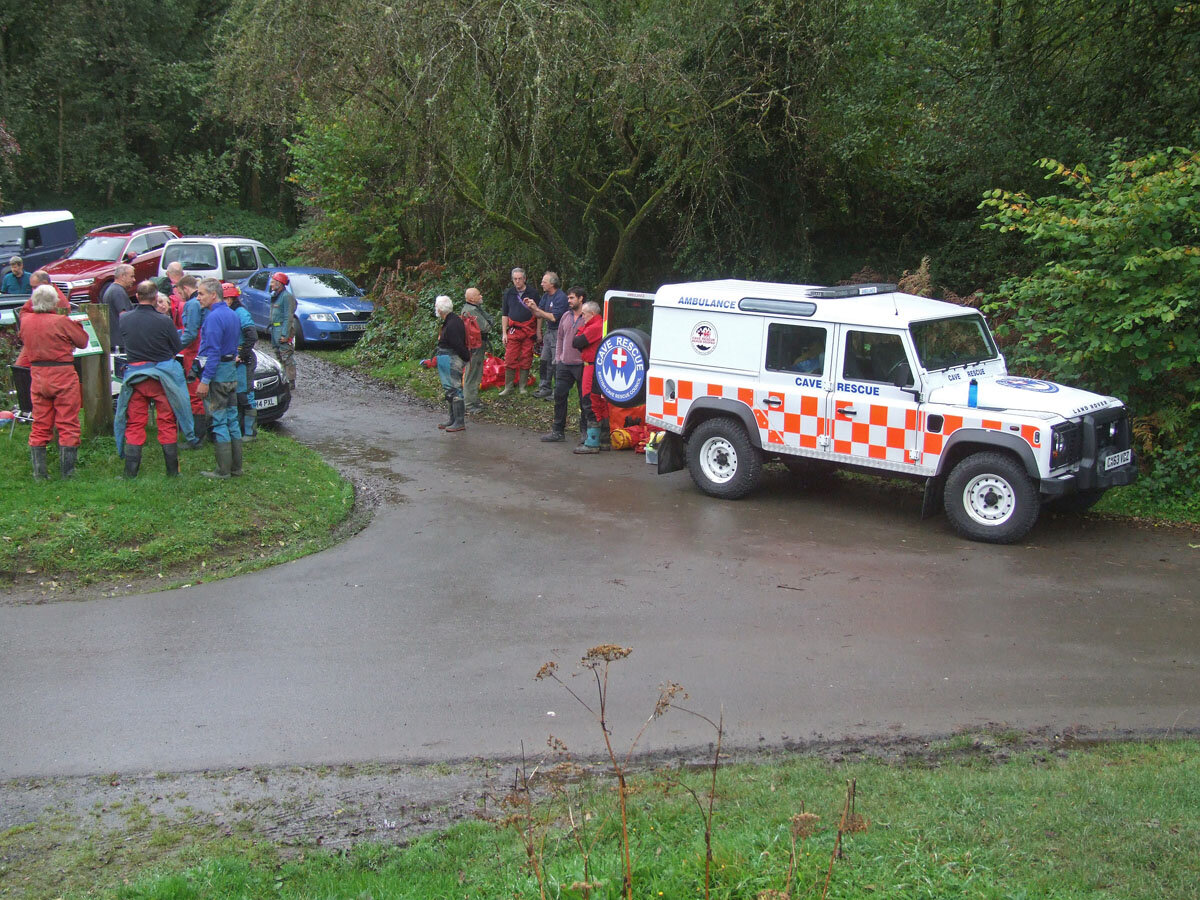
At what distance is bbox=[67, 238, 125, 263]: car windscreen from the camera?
23359mm

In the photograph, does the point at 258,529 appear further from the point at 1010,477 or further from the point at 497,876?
the point at 1010,477

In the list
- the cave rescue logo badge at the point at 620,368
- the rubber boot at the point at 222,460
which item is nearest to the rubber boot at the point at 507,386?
the cave rescue logo badge at the point at 620,368

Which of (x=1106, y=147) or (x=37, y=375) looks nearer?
(x=37, y=375)

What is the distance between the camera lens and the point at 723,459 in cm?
1110

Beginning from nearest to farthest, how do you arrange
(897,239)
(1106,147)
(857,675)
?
(857,675) → (1106,147) → (897,239)

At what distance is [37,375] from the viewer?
9648 millimetres

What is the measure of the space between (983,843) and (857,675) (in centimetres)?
236

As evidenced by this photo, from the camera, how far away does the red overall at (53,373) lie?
9641 mm

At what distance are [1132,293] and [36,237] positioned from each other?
24.0m

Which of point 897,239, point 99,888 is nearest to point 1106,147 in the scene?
point 897,239

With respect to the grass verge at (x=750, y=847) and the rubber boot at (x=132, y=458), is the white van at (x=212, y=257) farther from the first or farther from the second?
the grass verge at (x=750, y=847)

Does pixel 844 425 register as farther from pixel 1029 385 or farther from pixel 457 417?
pixel 457 417

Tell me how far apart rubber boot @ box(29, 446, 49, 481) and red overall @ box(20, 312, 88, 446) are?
58 millimetres

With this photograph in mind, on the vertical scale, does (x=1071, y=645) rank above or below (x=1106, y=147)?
below
